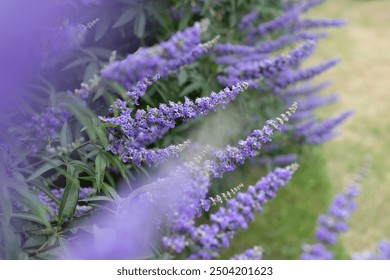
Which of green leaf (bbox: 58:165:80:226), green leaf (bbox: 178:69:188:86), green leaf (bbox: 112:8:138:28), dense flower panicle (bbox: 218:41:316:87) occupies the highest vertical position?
green leaf (bbox: 112:8:138:28)

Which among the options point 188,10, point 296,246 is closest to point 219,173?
point 188,10

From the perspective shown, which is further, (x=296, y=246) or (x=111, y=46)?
(x=296, y=246)

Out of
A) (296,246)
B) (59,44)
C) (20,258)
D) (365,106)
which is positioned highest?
(59,44)

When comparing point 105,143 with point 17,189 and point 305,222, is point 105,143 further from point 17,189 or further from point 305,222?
point 305,222

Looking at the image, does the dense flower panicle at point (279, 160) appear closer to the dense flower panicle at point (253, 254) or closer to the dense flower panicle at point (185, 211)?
the dense flower panicle at point (253, 254)

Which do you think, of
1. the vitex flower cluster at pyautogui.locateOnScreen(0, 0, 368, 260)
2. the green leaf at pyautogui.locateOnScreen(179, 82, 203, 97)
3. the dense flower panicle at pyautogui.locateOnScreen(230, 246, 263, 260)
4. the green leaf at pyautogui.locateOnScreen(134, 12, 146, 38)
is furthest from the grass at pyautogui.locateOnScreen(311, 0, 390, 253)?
the dense flower panicle at pyautogui.locateOnScreen(230, 246, 263, 260)

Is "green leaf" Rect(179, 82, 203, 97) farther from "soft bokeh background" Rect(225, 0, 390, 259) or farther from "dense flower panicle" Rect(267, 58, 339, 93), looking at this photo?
"soft bokeh background" Rect(225, 0, 390, 259)

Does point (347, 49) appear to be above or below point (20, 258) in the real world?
below
